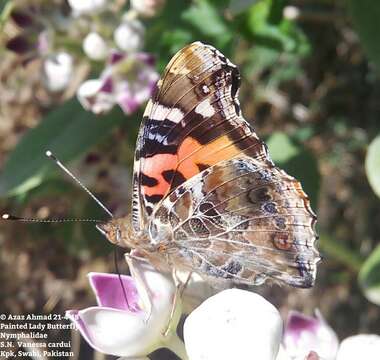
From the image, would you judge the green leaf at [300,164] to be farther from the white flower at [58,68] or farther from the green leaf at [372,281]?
the white flower at [58,68]

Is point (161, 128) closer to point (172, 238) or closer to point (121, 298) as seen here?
point (172, 238)

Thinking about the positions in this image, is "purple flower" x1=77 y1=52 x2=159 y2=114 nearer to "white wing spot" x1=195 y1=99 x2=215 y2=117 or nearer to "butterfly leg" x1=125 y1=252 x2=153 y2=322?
"white wing spot" x1=195 y1=99 x2=215 y2=117

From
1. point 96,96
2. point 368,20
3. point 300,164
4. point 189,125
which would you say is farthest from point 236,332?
point 368,20

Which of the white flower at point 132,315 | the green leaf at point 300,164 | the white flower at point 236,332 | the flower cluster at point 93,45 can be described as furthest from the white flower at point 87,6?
the white flower at point 236,332

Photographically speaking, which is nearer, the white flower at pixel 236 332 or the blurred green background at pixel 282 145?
the white flower at pixel 236 332

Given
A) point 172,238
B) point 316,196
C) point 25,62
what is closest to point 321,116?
point 316,196

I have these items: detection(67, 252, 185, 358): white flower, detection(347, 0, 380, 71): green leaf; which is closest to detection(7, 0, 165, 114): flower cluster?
detection(347, 0, 380, 71): green leaf

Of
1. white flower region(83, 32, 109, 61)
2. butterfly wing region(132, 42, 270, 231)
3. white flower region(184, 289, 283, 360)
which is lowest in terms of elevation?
white flower region(184, 289, 283, 360)
